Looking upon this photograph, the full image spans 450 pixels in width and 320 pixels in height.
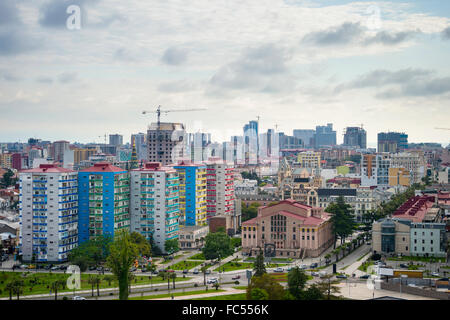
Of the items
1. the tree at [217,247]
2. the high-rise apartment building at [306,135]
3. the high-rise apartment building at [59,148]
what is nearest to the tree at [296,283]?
the tree at [217,247]

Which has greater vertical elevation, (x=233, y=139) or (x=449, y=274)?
(x=233, y=139)

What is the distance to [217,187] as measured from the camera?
1092 inches

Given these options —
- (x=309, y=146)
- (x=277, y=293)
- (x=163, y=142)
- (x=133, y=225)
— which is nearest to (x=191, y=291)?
(x=277, y=293)

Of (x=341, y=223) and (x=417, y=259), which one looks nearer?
(x=417, y=259)

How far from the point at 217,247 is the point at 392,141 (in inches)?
2251

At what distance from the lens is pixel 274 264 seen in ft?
65.3

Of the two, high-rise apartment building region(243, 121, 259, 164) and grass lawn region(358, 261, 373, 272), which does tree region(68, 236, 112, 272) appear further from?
high-rise apartment building region(243, 121, 259, 164)

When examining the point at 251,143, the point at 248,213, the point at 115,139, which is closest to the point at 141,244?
the point at 248,213

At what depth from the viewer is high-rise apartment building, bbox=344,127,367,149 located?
90.8m

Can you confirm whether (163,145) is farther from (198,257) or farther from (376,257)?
(376,257)

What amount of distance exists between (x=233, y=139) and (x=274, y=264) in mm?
50279

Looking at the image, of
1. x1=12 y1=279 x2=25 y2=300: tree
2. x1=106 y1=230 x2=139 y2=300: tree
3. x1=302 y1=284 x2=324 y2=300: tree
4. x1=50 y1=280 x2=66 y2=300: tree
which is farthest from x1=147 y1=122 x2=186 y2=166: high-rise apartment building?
x1=302 y1=284 x2=324 y2=300: tree
